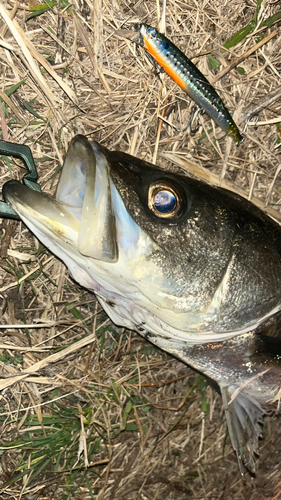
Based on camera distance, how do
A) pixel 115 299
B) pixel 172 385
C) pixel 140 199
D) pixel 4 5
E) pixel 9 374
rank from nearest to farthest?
pixel 140 199
pixel 115 299
pixel 4 5
pixel 9 374
pixel 172 385

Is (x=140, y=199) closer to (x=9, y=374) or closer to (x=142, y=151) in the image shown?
(x=142, y=151)

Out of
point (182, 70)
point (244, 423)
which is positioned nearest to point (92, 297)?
point (244, 423)

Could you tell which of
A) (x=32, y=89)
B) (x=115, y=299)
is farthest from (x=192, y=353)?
(x=32, y=89)

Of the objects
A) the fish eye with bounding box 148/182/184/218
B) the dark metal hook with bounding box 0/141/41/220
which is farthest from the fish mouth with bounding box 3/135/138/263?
the dark metal hook with bounding box 0/141/41/220

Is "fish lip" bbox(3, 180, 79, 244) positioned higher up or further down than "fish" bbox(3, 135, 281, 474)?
higher up

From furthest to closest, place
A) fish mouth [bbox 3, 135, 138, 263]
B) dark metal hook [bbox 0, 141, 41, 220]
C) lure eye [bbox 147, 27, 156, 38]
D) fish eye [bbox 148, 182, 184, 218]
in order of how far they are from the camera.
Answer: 1. lure eye [bbox 147, 27, 156, 38]
2. dark metal hook [bbox 0, 141, 41, 220]
3. fish eye [bbox 148, 182, 184, 218]
4. fish mouth [bbox 3, 135, 138, 263]

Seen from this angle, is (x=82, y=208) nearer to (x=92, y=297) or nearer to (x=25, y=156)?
(x=25, y=156)

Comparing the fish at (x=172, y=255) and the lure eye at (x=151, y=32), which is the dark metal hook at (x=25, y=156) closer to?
the fish at (x=172, y=255)

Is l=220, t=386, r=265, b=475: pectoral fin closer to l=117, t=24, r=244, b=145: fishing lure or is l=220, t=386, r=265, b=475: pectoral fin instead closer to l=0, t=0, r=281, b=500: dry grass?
l=0, t=0, r=281, b=500: dry grass
